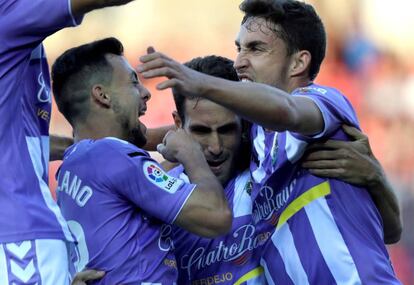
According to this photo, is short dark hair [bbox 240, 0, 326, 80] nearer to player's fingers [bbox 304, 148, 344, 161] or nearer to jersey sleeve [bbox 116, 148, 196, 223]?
player's fingers [bbox 304, 148, 344, 161]

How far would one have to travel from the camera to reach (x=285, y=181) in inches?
158

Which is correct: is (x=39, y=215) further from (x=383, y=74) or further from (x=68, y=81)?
(x=383, y=74)

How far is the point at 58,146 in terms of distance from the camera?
16.3ft

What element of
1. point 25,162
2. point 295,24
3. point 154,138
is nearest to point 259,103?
point 295,24

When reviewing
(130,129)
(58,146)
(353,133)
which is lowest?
(58,146)

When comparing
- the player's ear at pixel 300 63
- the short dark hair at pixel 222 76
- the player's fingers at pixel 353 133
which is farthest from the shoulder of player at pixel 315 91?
the short dark hair at pixel 222 76

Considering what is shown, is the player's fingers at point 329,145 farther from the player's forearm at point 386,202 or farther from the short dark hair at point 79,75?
the short dark hair at point 79,75

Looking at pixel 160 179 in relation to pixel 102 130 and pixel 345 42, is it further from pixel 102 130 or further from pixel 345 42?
pixel 345 42

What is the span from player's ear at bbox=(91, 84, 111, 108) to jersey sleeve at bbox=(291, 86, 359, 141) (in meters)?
0.86

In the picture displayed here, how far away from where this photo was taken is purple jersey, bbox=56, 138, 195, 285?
379 centimetres

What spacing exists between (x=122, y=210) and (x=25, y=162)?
477mm

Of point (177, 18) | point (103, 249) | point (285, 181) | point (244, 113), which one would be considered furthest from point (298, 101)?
point (177, 18)

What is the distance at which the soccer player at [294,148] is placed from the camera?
3.50m

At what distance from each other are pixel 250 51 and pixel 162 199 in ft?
2.90
